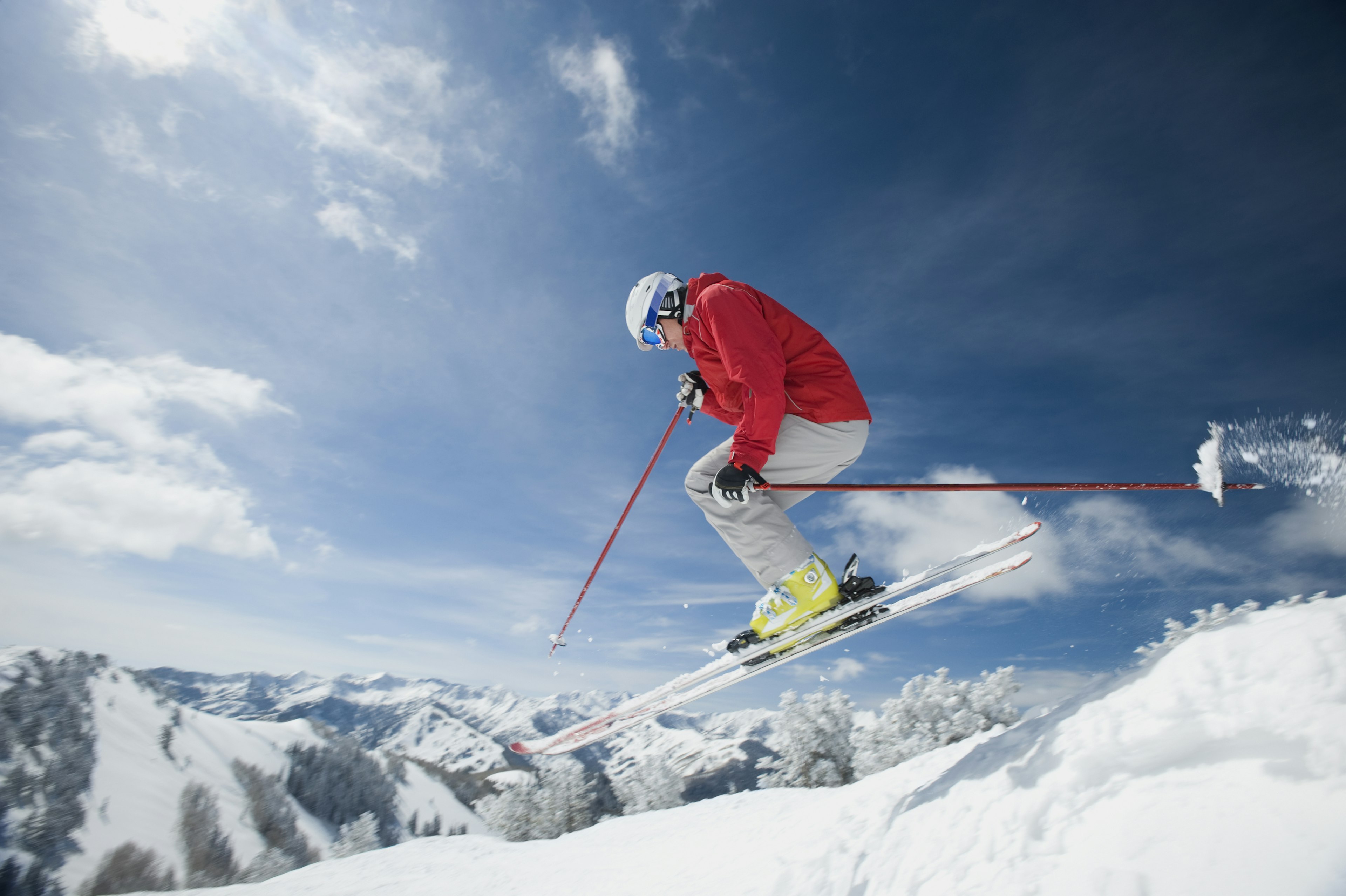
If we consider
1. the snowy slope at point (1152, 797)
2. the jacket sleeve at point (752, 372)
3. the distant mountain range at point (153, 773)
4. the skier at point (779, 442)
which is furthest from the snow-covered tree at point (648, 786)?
the jacket sleeve at point (752, 372)

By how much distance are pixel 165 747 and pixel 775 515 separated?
110113mm

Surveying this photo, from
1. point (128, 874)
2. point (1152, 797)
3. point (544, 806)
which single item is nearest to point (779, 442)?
point (1152, 797)

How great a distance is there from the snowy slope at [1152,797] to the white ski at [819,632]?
1027 mm

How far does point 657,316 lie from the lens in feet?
14.2

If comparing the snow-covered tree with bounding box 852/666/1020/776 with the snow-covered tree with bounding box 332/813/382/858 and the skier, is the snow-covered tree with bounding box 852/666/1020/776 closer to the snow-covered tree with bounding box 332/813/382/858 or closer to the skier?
the skier

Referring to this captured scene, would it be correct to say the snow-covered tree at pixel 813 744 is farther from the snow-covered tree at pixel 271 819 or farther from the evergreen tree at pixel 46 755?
the evergreen tree at pixel 46 755

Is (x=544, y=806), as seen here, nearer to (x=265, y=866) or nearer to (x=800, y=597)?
(x=265, y=866)

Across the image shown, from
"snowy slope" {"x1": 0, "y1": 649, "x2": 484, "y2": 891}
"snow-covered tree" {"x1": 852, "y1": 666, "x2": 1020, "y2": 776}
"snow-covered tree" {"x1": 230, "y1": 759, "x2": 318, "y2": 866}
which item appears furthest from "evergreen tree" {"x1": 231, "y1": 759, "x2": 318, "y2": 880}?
"snow-covered tree" {"x1": 852, "y1": 666, "x2": 1020, "y2": 776}

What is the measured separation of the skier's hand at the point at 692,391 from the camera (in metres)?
4.95

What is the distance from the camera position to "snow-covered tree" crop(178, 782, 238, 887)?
190ft

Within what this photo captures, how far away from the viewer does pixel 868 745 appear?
88.9 ft

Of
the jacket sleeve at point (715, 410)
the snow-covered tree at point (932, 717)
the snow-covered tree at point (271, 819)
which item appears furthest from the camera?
the snow-covered tree at point (271, 819)

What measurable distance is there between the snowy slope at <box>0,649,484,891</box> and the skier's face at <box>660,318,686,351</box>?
69244 mm

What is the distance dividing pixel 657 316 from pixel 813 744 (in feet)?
105
